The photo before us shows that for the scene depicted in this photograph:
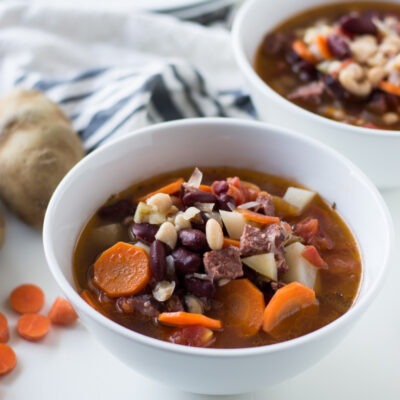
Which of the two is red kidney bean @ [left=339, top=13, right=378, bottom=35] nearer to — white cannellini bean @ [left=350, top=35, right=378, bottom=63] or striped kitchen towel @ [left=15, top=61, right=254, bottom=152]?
white cannellini bean @ [left=350, top=35, right=378, bottom=63]

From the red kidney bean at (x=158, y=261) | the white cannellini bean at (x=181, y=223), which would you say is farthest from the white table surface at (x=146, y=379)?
the white cannellini bean at (x=181, y=223)

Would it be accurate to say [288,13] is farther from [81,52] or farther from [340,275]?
[340,275]

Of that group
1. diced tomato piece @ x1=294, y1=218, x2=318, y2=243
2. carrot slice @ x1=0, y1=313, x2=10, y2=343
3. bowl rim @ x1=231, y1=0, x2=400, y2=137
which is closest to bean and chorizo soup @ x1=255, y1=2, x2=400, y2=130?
bowl rim @ x1=231, y1=0, x2=400, y2=137

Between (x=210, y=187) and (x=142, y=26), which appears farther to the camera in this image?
(x=142, y=26)

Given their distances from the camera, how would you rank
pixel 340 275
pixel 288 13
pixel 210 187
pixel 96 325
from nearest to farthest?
pixel 96 325 < pixel 340 275 < pixel 210 187 < pixel 288 13

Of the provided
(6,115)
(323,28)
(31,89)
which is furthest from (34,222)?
(323,28)
